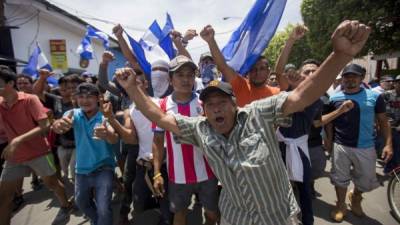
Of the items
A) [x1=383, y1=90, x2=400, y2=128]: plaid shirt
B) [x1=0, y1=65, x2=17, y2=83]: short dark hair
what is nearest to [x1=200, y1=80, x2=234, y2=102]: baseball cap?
[x1=0, y1=65, x2=17, y2=83]: short dark hair

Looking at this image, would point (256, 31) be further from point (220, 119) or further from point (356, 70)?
point (220, 119)

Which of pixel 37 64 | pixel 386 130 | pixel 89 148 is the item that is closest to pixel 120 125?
pixel 89 148

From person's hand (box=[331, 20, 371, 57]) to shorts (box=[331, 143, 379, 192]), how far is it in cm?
250

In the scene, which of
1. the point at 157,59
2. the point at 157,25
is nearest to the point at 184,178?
the point at 157,59

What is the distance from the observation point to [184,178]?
2691 millimetres

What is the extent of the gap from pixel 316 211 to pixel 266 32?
2.54 m

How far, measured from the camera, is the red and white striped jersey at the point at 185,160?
2.68 meters

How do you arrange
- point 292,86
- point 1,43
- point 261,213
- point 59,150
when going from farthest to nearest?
point 1,43 → point 59,150 → point 292,86 → point 261,213

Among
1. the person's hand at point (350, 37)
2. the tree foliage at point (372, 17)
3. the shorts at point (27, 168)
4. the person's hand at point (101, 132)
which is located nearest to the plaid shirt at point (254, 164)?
the person's hand at point (350, 37)

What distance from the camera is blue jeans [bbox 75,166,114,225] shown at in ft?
9.89

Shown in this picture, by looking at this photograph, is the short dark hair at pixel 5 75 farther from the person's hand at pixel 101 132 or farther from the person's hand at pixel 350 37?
the person's hand at pixel 350 37

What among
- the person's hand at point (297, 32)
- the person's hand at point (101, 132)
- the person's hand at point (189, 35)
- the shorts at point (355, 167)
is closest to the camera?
the person's hand at point (101, 132)

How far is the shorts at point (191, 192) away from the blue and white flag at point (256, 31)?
145cm

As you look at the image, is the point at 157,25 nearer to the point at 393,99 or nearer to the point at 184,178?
the point at 184,178
